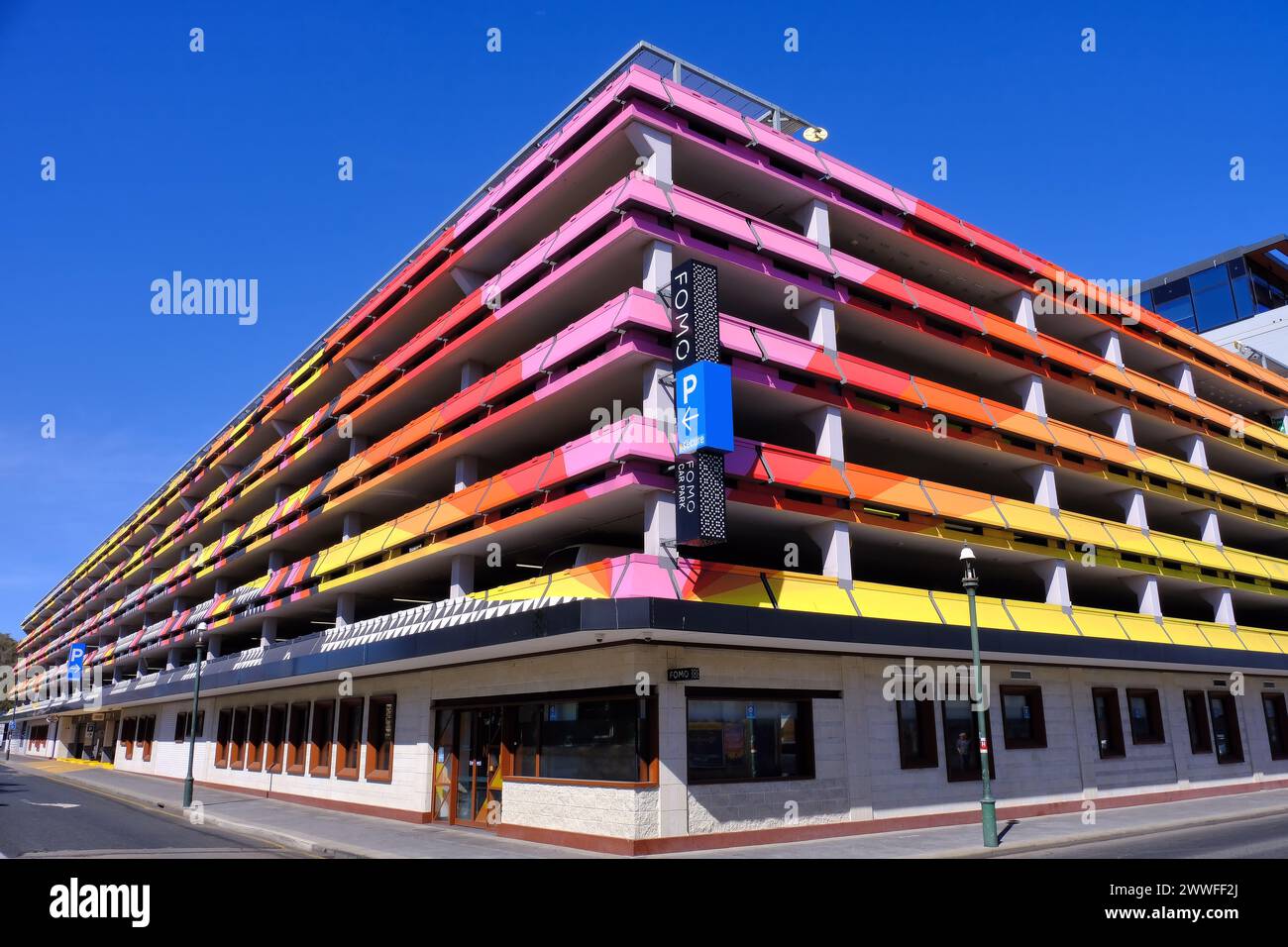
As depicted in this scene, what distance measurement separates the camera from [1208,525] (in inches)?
1548

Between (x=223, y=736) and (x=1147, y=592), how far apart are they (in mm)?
44824

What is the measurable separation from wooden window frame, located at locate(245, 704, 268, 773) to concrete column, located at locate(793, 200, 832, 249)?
32366mm

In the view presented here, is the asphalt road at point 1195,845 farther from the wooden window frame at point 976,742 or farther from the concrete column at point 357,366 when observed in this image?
the concrete column at point 357,366

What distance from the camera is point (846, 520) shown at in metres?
24.8

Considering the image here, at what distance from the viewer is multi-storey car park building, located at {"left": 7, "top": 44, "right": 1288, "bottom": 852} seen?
68.6ft

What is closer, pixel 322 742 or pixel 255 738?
pixel 322 742

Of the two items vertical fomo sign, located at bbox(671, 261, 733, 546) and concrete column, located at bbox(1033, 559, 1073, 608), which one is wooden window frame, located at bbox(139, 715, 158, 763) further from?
concrete column, located at bbox(1033, 559, 1073, 608)

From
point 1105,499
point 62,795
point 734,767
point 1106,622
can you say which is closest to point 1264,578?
point 1105,499

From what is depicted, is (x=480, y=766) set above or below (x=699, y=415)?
below

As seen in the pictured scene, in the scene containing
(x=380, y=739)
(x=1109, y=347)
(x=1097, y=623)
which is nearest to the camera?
(x=380, y=739)

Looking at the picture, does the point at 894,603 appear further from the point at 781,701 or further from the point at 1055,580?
the point at 1055,580

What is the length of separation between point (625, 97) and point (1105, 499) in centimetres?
2753

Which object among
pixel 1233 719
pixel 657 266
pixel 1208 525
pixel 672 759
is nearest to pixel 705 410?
pixel 657 266
